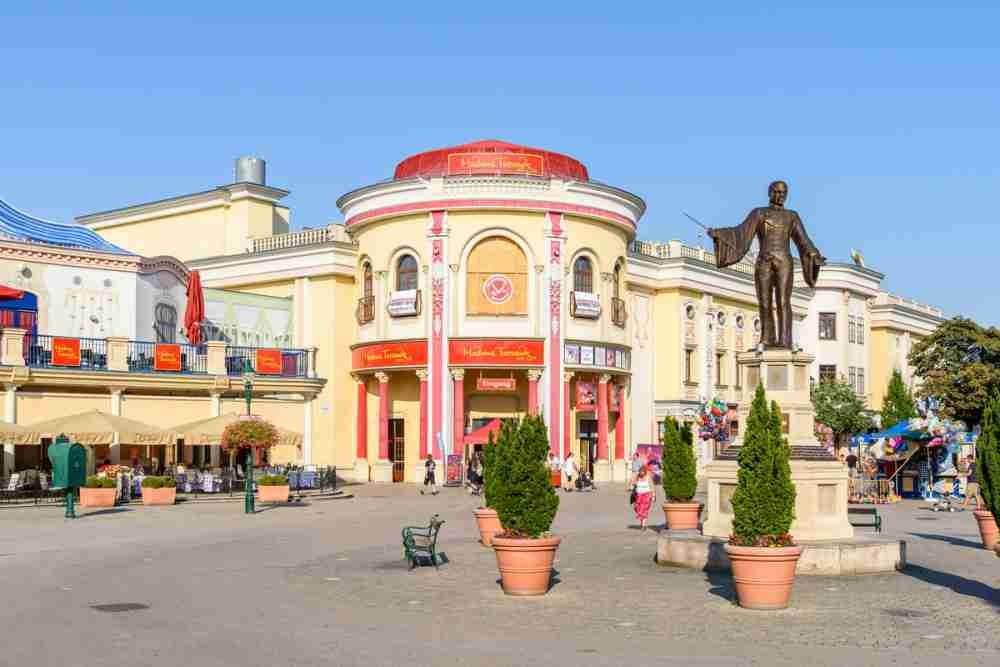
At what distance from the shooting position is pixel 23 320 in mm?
41594

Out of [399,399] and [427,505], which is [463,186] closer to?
[399,399]

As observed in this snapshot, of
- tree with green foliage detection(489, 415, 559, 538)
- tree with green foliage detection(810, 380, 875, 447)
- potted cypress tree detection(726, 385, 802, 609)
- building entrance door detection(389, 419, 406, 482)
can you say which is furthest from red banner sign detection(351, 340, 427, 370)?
potted cypress tree detection(726, 385, 802, 609)

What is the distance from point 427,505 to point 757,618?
23.9 metres

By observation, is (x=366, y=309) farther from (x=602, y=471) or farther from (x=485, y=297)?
(x=602, y=471)

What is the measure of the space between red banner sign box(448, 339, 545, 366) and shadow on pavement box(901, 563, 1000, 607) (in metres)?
29.3

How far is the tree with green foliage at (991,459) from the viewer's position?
14.6 metres

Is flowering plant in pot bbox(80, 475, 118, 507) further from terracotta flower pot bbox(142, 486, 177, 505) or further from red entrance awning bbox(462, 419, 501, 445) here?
red entrance awning bbox(462, 419, 501, 445)

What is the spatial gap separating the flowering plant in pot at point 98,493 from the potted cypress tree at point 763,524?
921 inches

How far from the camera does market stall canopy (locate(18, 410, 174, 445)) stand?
35.7 metres

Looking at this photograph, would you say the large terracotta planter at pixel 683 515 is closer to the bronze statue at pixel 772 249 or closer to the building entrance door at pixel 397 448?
the bronze statue at pixel 772 249

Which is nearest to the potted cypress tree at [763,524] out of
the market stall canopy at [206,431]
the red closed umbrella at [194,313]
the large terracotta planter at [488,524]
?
the large terracotta planter at [488,524]

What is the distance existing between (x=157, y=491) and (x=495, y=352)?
1621cm

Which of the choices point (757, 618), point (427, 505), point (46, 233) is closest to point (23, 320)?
point (46, 233)

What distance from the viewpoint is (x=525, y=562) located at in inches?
608
